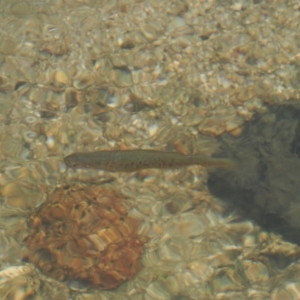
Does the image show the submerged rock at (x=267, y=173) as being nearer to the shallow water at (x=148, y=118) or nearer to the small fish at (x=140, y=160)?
the shallow water at (x=148, y=118)

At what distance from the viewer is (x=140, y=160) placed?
450 centimetres

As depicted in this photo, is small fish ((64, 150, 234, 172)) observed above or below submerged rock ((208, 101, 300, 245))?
above

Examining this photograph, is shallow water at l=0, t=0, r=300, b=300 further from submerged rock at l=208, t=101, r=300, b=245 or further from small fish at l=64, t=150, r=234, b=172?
small fish at l=64, t=150, r=234, b=172

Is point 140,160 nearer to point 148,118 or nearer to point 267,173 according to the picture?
Answer: point 148,118

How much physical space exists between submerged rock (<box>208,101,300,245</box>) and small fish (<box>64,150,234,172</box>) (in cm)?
55

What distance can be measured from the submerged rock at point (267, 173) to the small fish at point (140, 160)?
0.55 metres

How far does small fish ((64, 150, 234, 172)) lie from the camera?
14.6 feet

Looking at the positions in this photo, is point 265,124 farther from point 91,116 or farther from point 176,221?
point 91,116

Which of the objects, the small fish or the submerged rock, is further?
the submerged rock

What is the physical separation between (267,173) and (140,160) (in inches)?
56.1

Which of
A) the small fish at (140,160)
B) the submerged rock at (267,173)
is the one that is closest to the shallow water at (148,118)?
the submerged rock at (267,173)

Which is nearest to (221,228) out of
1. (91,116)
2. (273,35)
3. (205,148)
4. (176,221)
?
(176,221)

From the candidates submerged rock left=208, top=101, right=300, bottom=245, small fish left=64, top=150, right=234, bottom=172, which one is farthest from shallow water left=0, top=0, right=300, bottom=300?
small fish left=64, top=150, right=234, bottom=172

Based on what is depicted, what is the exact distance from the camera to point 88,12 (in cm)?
641
